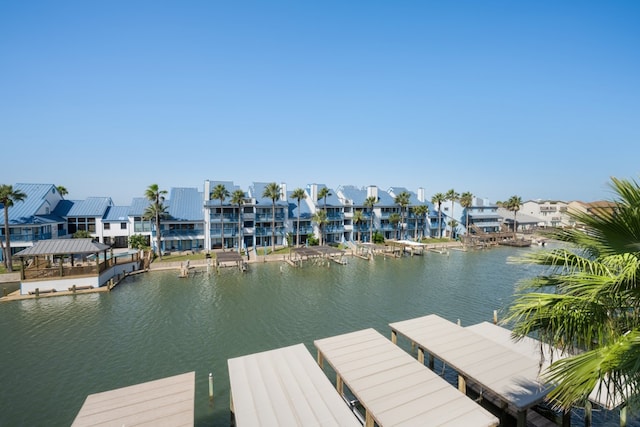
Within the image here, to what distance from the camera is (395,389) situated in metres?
12.7

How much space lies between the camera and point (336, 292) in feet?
113

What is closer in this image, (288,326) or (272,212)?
(288,326)

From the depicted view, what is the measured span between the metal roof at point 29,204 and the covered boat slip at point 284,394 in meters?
51.4

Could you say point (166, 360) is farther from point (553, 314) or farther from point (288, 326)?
point (553, 314)

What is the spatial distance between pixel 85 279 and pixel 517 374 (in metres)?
41.0

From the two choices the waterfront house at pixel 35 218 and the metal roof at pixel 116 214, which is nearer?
the waterfront house at pixel 35 218

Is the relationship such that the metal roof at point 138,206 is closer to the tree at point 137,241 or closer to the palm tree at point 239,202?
the tree at point 137,241

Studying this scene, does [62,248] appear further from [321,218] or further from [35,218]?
[321,218]

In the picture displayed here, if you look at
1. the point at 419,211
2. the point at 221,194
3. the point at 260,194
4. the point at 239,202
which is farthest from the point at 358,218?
the point at 221,194

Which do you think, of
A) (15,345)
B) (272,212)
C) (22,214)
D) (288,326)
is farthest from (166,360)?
(22,214)

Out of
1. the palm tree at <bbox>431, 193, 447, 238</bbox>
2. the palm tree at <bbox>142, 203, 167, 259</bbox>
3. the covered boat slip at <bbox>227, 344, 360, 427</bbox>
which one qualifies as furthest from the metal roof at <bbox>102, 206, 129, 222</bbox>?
the palm tree at <bbox>431, 193, 447, 238</bbox>

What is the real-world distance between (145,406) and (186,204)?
167 ft

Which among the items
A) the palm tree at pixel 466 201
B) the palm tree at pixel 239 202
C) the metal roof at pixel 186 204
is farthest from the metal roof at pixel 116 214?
the palm tree at pixel 466 201

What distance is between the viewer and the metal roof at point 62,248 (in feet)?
105
